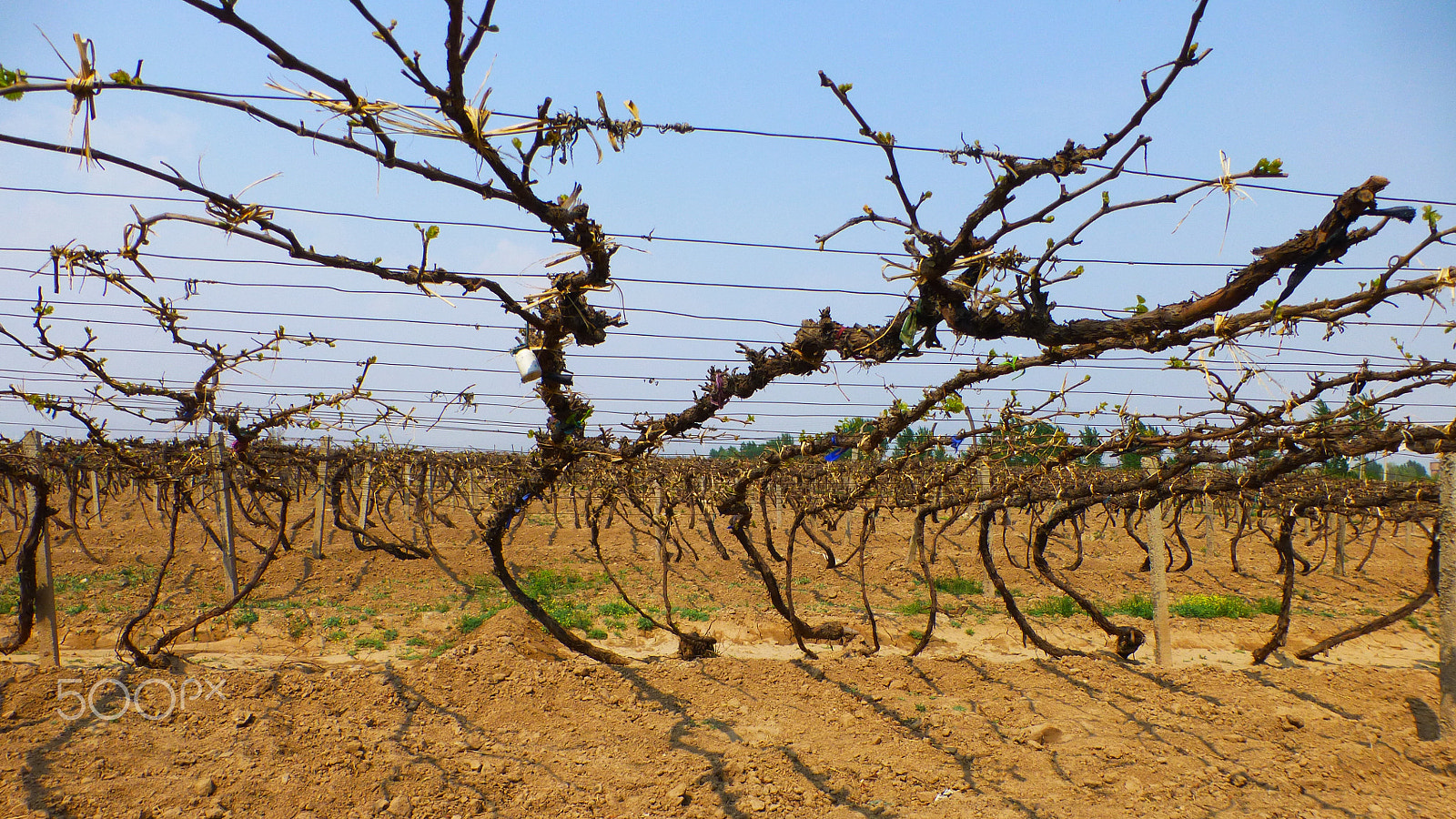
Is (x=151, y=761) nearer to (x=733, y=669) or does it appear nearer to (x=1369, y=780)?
(x=733, y=669)

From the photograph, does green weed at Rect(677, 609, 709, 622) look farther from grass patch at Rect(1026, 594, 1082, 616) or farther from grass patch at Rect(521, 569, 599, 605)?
grass patch at Rect(1026, 594, 1082, 616)

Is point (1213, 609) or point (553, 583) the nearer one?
point (1213, 609)

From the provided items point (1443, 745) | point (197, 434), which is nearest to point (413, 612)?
point (197, 434)

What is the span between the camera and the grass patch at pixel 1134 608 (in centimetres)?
972

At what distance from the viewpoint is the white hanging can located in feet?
9.41

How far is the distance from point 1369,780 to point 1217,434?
302 cm

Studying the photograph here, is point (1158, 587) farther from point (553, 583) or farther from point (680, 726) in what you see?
point (553, 583)

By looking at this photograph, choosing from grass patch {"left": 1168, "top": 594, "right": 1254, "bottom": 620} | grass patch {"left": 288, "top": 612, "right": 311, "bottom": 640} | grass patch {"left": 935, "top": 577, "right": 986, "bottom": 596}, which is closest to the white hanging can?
grass patch {"left": 288, "top": 612, "right": 311, "bottom": 640}

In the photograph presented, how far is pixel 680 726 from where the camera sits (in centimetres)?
512

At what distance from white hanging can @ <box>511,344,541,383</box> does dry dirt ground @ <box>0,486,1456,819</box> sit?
8.71 feet

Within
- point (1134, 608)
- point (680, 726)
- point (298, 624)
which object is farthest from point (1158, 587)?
point (298, 624)

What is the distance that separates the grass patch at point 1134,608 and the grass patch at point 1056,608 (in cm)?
73

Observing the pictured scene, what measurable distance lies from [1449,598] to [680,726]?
572cm

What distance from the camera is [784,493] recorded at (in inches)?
520
